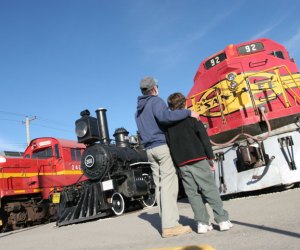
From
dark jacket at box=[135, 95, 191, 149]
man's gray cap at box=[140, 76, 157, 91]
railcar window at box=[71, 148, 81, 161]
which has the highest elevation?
railcar window at box=[71, 148, 81, 161]

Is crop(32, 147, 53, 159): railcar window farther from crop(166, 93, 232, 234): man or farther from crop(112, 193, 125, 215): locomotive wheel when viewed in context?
crop(166, 93, 232, 234): man

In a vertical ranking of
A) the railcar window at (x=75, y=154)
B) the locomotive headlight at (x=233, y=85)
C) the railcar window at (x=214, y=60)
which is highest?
the railcar window at (x=214, y=60)

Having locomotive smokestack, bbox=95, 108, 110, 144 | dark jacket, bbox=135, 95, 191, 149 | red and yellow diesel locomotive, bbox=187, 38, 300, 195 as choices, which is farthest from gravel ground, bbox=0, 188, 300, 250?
locomotive smokestack, bbox=95, 108, 110, 144

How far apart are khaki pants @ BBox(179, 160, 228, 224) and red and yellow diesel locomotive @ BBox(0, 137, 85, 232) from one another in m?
8.32

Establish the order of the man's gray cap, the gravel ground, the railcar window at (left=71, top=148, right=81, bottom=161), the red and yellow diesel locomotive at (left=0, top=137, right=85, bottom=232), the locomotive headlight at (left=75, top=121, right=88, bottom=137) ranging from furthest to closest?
the railcar window at (left=71, top=148, right=81, bottom=161) < the red and yellow diesel locomotive at (left=0, top=137, right=85, bottom=232) < the locomotive headlight at (left=75, top=121, right=88, bottom=137) < the man's gray cap < the gravel ground

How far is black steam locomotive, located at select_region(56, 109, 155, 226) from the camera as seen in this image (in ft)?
28.7

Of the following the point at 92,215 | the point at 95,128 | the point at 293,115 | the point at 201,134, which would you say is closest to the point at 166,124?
the point at 201,134

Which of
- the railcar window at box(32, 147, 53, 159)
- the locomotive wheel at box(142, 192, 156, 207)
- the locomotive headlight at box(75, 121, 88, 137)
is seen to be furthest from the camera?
the railcar window at box(32, 147, 53, 159)

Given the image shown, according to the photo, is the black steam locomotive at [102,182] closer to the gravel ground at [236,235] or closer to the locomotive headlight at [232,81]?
the gravel ground at [236,235]

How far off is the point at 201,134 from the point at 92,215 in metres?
5.14

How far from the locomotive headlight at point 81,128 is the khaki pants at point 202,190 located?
18.2ft

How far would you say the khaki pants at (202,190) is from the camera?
162 inches

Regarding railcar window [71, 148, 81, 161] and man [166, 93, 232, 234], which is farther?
railcar window [71, 148, 81, 161]

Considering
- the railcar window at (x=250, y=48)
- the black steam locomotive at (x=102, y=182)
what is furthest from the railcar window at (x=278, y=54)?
the black steam locomotive at (x=102, y=182)
